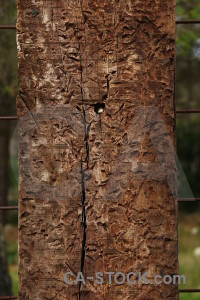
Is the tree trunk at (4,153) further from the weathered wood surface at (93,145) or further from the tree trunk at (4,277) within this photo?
the weathered wood surface at (93,145)

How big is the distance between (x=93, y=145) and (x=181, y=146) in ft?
22.2

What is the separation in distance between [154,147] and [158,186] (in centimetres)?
10

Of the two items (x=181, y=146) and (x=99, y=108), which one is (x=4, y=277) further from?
(x=181, y=146)

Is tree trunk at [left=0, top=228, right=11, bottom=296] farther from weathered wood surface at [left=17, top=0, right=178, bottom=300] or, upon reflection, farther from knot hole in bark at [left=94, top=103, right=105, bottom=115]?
knot hole in bark at [left=94, top=103, right=105, bottom=115]

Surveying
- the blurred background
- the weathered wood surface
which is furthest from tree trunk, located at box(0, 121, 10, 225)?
the weathered wood surface

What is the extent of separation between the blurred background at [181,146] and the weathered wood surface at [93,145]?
2319 millimetres

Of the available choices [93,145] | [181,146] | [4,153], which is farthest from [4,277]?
[181,146]

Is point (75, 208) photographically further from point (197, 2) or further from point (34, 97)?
point (197, 2)

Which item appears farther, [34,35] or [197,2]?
[197,2]

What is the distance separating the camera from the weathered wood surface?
4.65 feet

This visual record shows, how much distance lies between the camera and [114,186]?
4.64 feet

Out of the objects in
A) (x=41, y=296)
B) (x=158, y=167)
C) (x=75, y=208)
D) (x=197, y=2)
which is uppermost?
(x=197, y=2)

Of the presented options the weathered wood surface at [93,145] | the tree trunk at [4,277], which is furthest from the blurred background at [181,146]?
the weathered wood surface at [93,145]

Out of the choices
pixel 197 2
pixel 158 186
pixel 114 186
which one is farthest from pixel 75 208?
pixel 197 2
